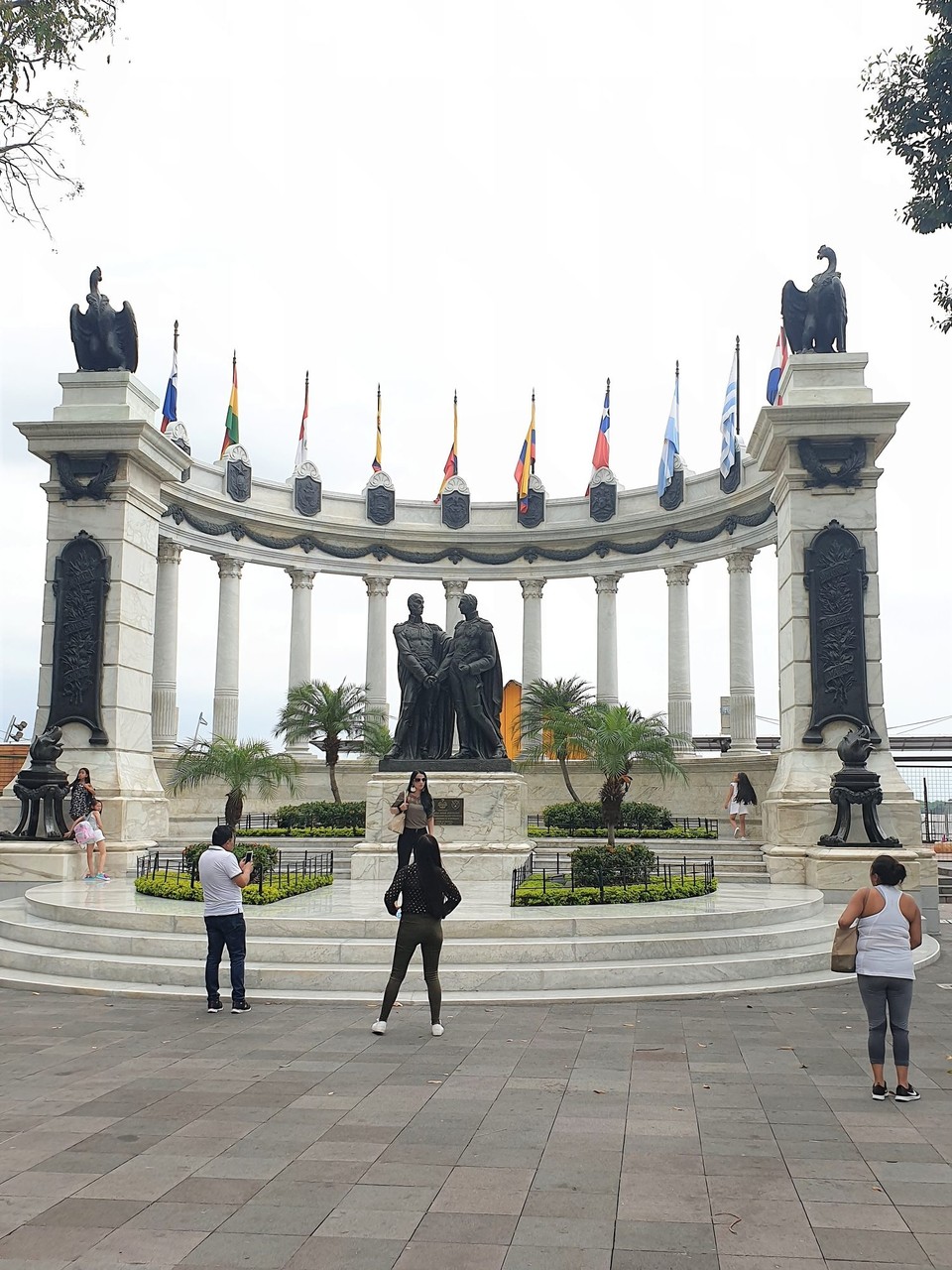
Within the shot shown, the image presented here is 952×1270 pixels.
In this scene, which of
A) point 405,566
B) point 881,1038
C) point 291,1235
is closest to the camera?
point 291,1235

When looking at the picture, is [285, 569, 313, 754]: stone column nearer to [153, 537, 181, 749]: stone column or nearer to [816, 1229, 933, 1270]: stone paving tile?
[153, 537, 181, 749]: stone column

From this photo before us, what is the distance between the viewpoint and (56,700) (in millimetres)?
25172

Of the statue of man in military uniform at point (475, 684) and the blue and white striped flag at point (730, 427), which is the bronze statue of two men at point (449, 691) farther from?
the blue and white striped flag at point (730, 427)

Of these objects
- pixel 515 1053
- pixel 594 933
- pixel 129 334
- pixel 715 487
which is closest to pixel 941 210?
pixel 594 933

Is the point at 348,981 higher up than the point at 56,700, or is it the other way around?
the point at 56,700

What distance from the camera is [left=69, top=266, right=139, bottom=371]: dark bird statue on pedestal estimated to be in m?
27.3

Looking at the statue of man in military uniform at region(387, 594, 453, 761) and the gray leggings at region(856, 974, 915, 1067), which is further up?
the statue of man in military uniform at region(387, 594, 453, 761)

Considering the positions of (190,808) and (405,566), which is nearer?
(190,808)

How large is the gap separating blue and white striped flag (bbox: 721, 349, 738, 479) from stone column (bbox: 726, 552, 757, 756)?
358cm

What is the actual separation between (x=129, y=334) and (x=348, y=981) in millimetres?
19404

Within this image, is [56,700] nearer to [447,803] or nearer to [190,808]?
[447,803]

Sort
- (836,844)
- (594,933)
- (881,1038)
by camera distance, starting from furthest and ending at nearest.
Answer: (836,844) → (594,933) → (881,1038)

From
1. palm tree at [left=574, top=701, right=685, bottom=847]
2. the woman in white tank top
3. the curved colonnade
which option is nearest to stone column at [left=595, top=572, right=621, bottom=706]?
the curved colonnade

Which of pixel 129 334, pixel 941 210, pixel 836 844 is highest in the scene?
pixel 129 334
